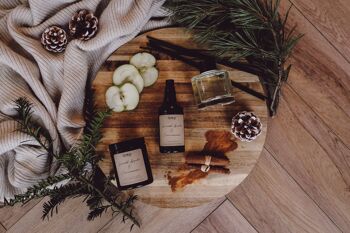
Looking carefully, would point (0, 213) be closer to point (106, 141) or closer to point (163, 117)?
point (106, 141)

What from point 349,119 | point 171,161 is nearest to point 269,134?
point 349,119

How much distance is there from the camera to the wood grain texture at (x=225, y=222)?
1347 mm

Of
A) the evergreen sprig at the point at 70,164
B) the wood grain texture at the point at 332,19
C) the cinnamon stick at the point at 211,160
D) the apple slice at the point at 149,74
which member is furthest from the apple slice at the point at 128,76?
the wood grain texture at the point at 332,19

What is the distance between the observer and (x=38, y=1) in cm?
117

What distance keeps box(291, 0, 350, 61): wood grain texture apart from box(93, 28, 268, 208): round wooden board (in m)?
0.47

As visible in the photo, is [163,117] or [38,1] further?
[38,1]

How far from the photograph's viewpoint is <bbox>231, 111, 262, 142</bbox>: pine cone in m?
1.06

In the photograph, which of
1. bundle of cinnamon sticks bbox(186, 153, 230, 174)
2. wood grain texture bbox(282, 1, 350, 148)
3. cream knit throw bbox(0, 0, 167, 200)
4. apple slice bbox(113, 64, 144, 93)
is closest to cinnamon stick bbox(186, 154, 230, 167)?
bundle of cinnamon sticks bbox(186, 153, 230, 174)

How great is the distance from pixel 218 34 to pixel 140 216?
677mm

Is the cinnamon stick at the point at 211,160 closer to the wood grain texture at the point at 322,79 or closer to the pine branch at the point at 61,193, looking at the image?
the pine branch at the point at 61,193

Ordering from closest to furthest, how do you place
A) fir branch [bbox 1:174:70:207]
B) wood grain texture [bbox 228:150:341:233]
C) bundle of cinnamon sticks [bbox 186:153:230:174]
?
fir branch [bbox 1:174:70:207] < bundle of cinnamon sticks [bbox 186:153:230:174] < wood grain texture [bbox 228:150:341:233]

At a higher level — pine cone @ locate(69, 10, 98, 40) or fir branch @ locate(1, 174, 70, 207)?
pine cone @ locate(69, 10, 98, 40)

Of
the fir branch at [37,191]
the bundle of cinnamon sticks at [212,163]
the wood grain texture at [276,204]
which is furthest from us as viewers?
the wood grain texture at [276,204]

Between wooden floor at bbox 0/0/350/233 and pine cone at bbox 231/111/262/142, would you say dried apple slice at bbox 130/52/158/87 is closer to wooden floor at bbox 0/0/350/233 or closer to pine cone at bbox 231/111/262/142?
pine cone at bbox 231/111/262/142
